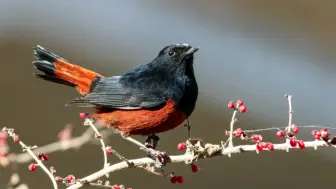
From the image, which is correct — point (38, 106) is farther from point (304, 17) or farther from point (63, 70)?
point (304, 17)

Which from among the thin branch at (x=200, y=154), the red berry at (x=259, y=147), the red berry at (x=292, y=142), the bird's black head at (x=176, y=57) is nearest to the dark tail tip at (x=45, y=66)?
the bird's black head at (x=176, y=57)

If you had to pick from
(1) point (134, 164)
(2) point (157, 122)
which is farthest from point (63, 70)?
(1) point (134, 164)

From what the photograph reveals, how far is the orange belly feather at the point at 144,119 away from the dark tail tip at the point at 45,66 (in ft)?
1.36

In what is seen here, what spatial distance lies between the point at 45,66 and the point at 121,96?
51 cm

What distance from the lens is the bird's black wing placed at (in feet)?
14.9

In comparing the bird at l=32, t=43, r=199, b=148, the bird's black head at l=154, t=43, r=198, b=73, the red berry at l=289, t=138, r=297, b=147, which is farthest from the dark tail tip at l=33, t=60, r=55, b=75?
the red berry at l=289, t=138, r=297, b=147

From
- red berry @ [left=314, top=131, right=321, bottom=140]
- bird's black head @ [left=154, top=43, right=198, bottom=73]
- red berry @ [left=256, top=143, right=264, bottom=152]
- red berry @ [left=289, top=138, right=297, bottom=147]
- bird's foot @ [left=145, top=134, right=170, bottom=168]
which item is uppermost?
bird's black head @ [left=154, top=43, right=198, bottom=73]

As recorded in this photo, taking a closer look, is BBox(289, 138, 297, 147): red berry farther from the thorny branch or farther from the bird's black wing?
the bird's black wing

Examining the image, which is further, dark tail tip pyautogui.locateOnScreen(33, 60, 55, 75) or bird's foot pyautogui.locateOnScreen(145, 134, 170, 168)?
dark tail tip pyautogui.locateOnScreen(33, 60, 55, 75)

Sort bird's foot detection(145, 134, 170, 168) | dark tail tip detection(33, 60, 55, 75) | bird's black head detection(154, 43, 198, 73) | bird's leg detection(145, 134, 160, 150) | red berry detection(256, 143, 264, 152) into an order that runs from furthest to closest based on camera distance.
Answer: dark tail tip detection(33, 60, 55, 75) → bird's black head detection(154, 43, 198, 73) → bird's leg detection(145, 134, 160, 150) → bird's foot detection(145, 134, 170, 168) → red berry detection(256, 143, 264, 152)

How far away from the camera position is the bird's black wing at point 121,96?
455cm

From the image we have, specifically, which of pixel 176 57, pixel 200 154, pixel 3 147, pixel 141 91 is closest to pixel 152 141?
pixel 141 91

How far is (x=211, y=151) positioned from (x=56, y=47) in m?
8.60

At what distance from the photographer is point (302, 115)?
11586mm
